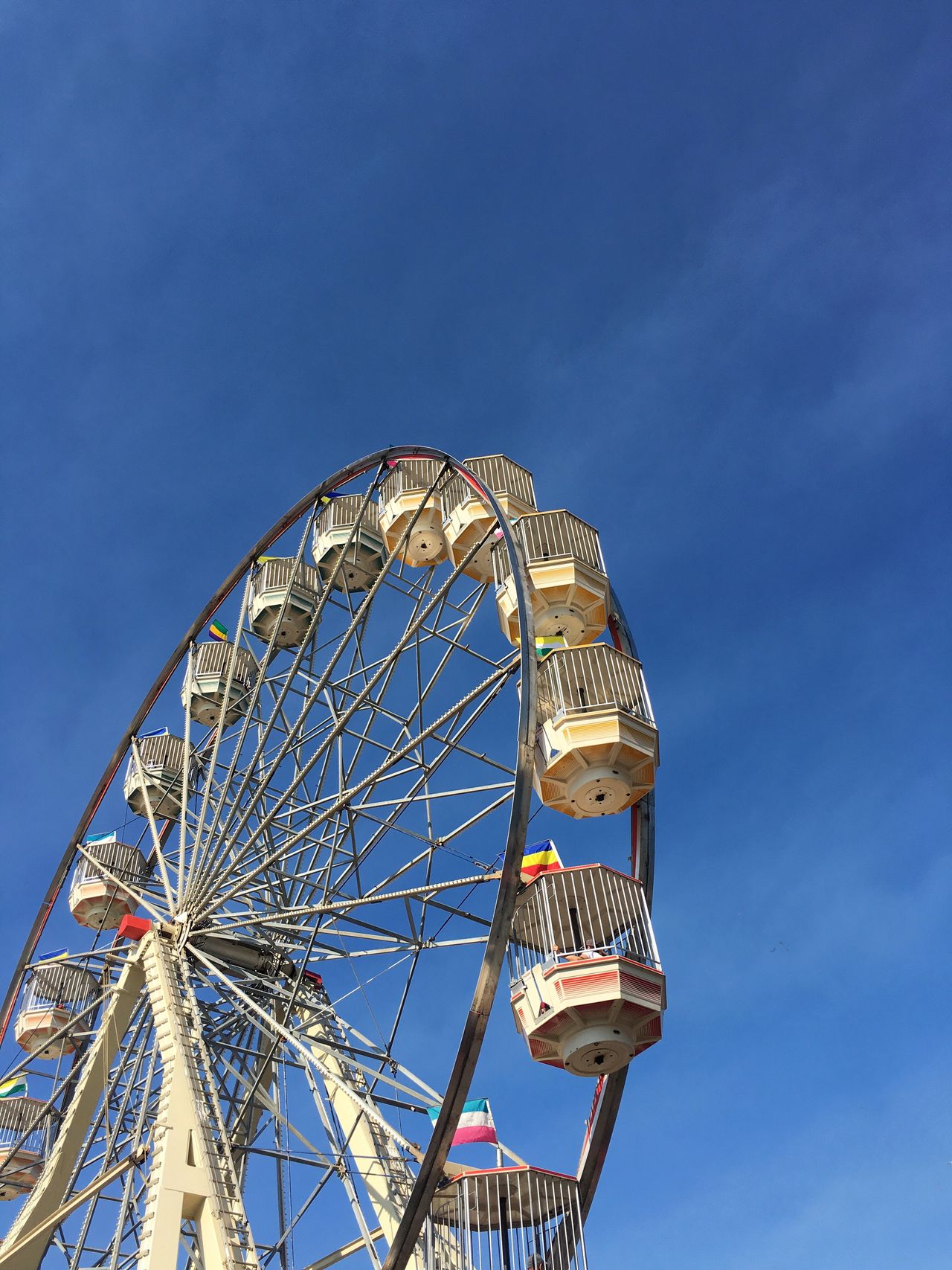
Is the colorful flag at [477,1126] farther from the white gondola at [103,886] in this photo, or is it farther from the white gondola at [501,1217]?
the white gondola at [103,886]

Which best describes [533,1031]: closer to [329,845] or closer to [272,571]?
[329,845]

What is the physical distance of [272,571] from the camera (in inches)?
678

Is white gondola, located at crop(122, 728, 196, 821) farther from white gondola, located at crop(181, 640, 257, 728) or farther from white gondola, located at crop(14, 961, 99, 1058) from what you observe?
white gondola, located at crop(14, 961, 99, 1058)

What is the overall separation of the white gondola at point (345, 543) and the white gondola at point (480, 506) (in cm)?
188

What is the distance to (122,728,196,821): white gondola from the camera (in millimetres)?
17438

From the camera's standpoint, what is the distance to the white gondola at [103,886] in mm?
17234

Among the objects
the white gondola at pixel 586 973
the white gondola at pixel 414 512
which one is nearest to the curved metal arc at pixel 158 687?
the white gondola at pixel 414 512

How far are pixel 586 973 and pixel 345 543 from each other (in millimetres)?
8702

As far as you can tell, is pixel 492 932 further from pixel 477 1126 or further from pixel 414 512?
pixel 414 512

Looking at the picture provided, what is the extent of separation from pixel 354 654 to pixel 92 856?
6.20 m

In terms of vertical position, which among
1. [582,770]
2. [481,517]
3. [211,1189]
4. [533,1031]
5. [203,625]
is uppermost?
[203,625]

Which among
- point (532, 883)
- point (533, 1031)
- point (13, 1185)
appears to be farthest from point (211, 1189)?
point (13, 1185)

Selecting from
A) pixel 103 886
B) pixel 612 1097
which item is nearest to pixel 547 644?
pixel 612 1097

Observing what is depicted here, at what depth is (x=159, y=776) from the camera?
17500 millimetres
